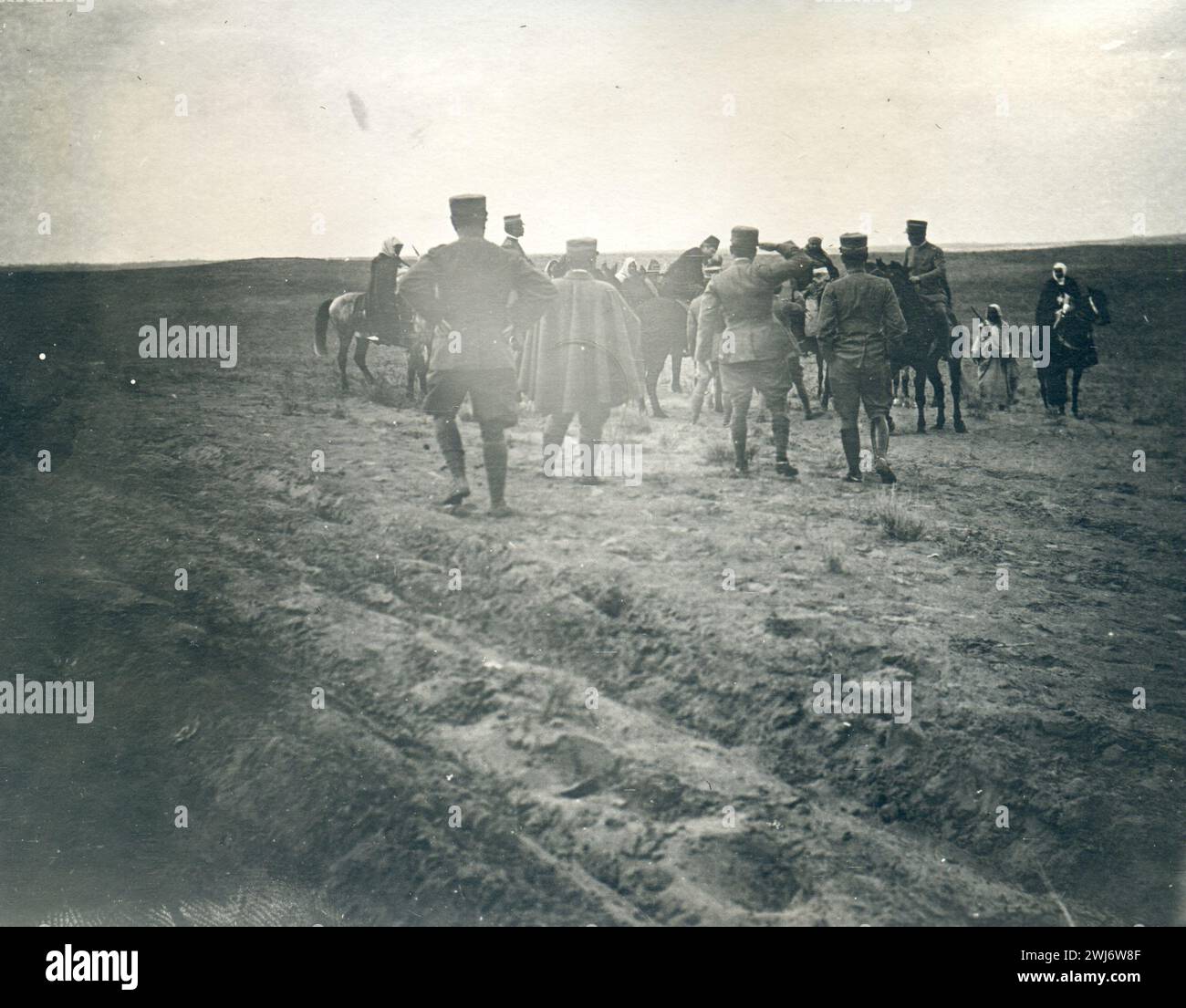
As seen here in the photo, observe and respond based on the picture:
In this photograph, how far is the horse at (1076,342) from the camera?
7.36 meters

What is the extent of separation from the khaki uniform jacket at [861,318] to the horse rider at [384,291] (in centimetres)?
290

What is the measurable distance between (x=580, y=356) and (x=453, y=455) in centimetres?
122

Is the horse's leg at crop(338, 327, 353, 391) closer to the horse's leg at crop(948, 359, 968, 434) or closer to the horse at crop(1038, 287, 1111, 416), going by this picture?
the horse's leg at crop(948, 359, 968, 434)

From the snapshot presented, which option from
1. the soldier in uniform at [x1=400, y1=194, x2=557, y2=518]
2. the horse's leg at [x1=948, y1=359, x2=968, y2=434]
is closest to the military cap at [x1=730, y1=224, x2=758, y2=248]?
the soldier in uniform at [x1=400, y1=194, x2=557, y2=518]

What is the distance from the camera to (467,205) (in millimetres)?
5258

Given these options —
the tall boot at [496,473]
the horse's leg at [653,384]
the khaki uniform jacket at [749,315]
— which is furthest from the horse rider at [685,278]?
the tall boot at [496,473]

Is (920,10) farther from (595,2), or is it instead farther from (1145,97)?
(595,2)

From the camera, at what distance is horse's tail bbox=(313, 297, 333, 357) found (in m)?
7.61

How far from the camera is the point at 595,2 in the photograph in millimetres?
5574

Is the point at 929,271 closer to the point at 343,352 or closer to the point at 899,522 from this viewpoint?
the point at 899,522

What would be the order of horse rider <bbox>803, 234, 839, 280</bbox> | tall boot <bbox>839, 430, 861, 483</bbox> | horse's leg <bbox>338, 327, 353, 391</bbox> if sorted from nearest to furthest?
1. horse rider <bbox>803, 234, 839, 280</bbox>
2. tall boot <bbox>839, 430, 861, 483</bbox>
3. horse's leg <bbox>338, 327, 353, 391</bbox>

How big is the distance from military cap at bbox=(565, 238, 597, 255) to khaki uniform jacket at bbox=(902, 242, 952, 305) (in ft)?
7.51

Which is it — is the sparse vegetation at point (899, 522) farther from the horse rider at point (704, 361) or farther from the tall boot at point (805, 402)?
the horse rider at point (704, 361)
